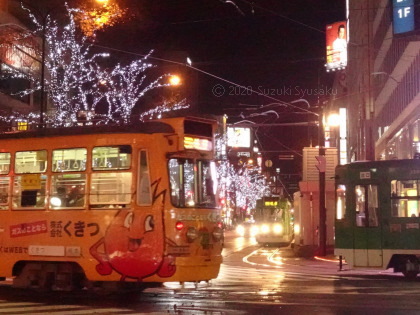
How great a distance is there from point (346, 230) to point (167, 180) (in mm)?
8314

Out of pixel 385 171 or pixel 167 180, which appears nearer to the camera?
pixel 167 180

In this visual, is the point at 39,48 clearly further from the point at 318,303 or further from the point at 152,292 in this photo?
the point at 318,303

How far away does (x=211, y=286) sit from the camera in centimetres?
1558

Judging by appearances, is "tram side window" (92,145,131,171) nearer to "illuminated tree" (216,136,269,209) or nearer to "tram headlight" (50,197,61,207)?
"tram headlight" (50,197,61,207)

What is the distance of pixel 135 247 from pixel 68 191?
5.95 feet

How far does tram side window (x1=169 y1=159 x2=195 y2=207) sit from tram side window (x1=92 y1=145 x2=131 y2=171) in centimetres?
86

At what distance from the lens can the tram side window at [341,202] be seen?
19016 millimetres

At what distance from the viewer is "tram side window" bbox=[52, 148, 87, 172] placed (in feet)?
41.3

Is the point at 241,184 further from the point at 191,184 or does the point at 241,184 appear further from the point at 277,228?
the point at 191,184

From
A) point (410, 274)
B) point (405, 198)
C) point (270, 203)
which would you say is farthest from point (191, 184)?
point (270, 203)

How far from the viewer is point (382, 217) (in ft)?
60.1

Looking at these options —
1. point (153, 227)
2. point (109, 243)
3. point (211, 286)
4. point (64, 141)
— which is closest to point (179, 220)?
point (153, 227)

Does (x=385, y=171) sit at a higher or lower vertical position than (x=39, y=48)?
lower

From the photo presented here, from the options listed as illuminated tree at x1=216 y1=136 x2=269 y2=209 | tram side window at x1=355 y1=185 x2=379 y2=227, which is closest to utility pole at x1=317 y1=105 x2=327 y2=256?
tram side window at x1=355 y1=185 x2=379 y2=227
